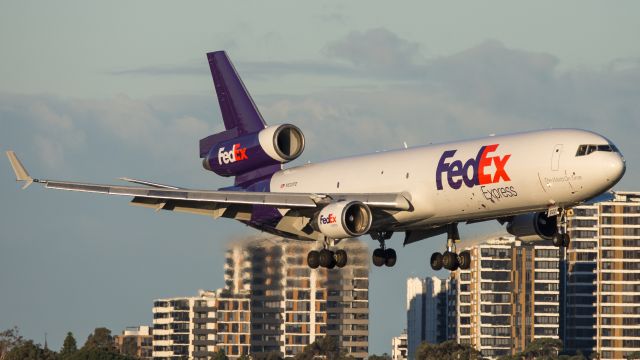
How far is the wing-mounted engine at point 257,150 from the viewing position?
7800 centimetres

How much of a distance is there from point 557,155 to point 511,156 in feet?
7.24

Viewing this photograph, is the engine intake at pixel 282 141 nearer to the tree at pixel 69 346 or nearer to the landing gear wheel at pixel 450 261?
the landing gear wheel at pixel 450 261

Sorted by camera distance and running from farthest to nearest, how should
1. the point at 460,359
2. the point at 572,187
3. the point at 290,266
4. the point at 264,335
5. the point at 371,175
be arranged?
the point at 460,359
the point at 264,335
the point at 290,266
the point at 371,175
the point at 572,187

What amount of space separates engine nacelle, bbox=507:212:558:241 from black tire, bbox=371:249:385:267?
23.6ft

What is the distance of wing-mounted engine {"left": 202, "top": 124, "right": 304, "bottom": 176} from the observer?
7800cm

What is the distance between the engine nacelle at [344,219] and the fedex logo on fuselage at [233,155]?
25.9 feet

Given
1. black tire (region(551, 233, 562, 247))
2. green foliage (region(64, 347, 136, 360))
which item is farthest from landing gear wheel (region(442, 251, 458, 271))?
green foliage (region(64, 347, 136, 360))

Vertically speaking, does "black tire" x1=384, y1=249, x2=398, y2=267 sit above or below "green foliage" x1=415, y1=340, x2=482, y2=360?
above

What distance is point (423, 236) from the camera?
77.3 meters

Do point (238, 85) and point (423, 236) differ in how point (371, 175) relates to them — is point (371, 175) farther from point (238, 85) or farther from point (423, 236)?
point (238, 85)

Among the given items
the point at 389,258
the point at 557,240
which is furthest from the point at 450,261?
the point at 557,240

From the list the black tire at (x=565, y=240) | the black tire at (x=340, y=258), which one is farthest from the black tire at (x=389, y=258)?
the black tire at (x=565, y=240)

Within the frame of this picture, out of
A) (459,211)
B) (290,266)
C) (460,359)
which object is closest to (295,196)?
(459,211)

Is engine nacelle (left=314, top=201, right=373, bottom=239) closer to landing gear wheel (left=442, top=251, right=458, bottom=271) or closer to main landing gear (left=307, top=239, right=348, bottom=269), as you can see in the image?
main landing gear (left=307, top=239, right=348, bottom=269)
